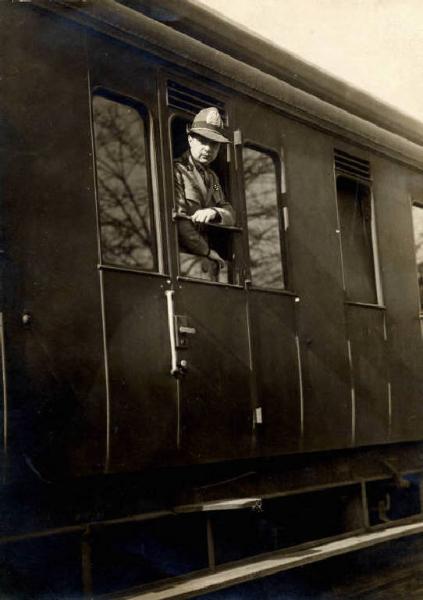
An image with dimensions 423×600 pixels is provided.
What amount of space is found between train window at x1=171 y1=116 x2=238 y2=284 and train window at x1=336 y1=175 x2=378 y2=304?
145 centimetres

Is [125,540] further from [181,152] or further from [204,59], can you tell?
[204,59]

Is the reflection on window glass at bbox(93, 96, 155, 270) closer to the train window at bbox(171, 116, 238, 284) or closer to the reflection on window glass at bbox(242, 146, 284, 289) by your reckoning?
the train window at bbox(171, 116, 238, 284)

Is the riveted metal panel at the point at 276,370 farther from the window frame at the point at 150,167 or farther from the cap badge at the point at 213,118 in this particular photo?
the cap badge at the point at 213,118

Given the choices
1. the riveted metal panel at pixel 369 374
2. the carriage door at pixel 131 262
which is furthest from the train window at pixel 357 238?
the carriage door at pixel 131 262

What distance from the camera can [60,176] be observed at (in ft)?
14.0

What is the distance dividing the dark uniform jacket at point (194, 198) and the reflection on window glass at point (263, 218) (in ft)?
0.98

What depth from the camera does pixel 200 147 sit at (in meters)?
5.09

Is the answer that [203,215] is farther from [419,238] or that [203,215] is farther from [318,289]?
[419,238]

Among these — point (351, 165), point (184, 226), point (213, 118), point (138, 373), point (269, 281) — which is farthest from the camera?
point (351, 165)

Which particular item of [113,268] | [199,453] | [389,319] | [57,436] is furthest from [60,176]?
[389,319]

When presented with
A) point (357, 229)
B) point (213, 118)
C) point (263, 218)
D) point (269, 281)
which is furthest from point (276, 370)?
point (357, 229)

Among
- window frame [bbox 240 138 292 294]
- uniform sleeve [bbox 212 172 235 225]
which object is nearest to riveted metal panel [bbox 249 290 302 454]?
window frame [bbox 240 138 292 294]

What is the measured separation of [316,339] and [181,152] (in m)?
1.57

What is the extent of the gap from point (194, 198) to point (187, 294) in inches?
22.8
